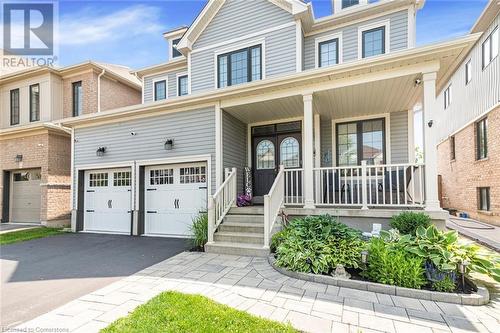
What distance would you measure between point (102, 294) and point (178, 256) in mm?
1923

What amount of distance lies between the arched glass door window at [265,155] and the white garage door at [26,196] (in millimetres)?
8735

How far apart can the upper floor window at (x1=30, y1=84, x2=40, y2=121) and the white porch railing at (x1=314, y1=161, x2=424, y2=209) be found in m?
12.1

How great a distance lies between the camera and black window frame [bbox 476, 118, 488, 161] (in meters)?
9.21

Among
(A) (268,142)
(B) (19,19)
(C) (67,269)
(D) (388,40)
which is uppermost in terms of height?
(B) (19,19)

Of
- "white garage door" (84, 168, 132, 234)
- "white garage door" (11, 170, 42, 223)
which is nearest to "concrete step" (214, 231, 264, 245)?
"white garage door" (84, 168, 132, 234)

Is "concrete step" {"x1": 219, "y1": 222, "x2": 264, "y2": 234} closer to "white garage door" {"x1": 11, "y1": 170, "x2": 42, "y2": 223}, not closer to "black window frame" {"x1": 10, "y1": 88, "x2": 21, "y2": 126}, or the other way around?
"white garage door" {"x1": 11, "y1": 170, "x2": 42, "y2": 223}

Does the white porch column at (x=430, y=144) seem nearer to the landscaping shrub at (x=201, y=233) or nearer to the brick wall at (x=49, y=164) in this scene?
the landscaping shrub at (x=201, y=233)

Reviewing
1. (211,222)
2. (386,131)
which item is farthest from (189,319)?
(386,131)

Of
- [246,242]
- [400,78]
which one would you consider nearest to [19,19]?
[246,242]

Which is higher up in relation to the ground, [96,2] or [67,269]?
[96,2]

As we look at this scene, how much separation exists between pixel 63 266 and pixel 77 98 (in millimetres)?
9206

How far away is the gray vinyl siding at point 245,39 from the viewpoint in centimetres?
757

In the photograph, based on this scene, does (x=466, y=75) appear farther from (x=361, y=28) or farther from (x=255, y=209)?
(x=255, y=209)

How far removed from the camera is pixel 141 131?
309 inches
